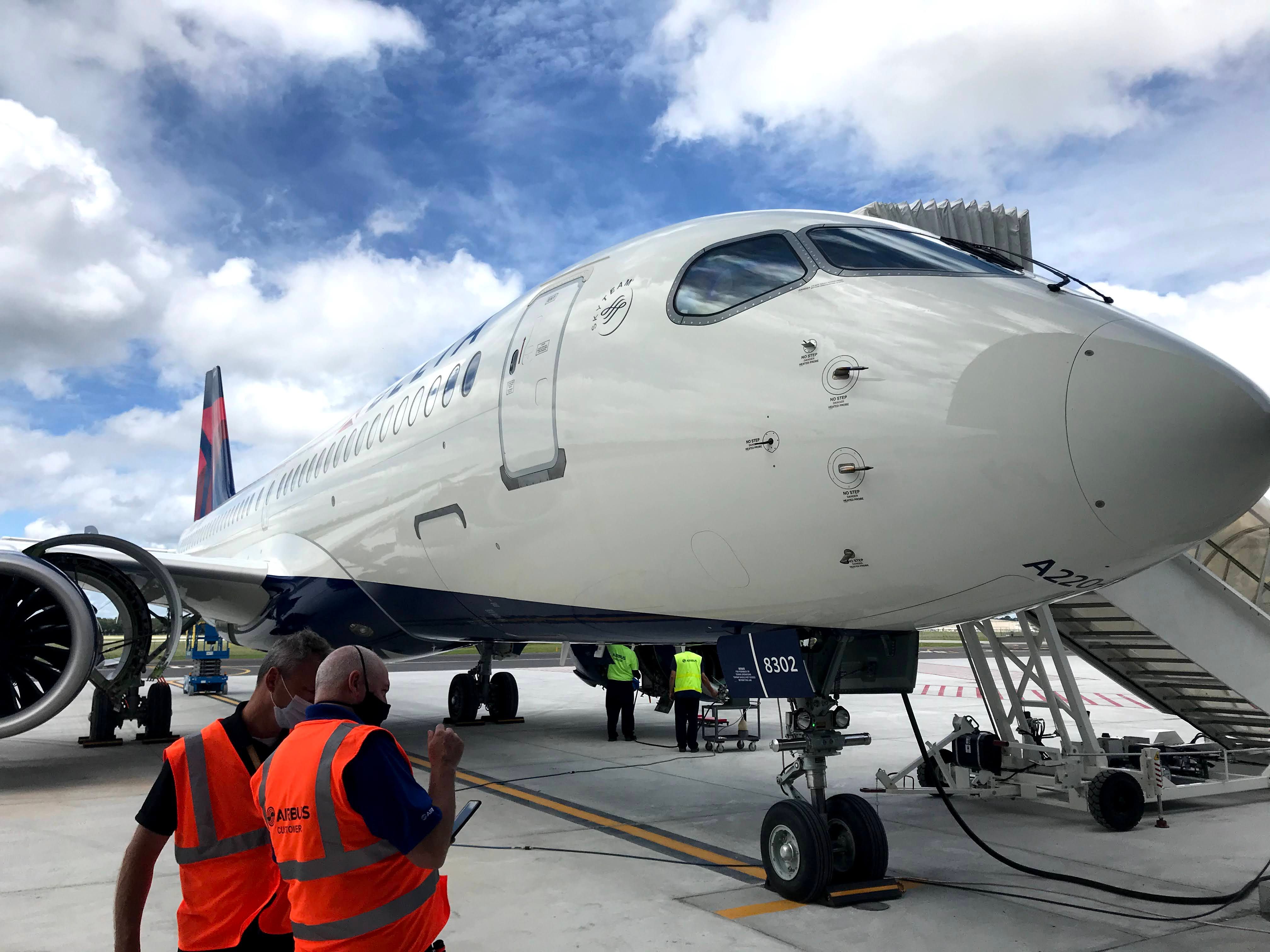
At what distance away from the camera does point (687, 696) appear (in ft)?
35.2

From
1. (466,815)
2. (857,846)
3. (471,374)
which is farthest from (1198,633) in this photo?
(466,815)

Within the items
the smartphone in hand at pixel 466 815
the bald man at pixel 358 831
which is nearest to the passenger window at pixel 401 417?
the smartphone in hand at pixel 466 815

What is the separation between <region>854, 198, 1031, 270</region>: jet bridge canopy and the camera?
876cm

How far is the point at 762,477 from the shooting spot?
4195mm

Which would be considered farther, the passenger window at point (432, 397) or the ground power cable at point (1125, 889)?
the passenger window at point (432, 397)

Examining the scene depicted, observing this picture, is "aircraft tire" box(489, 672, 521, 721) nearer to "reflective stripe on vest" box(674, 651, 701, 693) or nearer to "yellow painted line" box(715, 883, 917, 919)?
"reflective stripe on vest" box(674, 651, 701, 693)

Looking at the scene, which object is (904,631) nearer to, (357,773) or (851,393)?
(851,393)

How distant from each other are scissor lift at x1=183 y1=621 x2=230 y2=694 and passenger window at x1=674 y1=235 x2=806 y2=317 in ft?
61.2

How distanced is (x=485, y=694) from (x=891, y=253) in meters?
9.53

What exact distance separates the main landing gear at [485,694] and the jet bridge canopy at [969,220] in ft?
21.2

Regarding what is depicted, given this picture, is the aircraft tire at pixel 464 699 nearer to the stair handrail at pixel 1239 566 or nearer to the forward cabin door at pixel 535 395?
the forward cabin door at pixel 535 395

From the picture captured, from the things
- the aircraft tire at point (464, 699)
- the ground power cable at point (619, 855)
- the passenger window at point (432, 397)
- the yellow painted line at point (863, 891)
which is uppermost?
the passenger window at point (432, 397)

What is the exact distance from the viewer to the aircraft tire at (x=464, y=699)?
13.1 m

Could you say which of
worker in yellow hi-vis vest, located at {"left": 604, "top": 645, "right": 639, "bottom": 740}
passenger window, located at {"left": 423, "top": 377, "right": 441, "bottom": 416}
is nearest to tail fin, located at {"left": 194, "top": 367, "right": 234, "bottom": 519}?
worker in yellow hi-vis vest, located at {"left": 604, "top": 645, "right": 639, "bottom": 740}
